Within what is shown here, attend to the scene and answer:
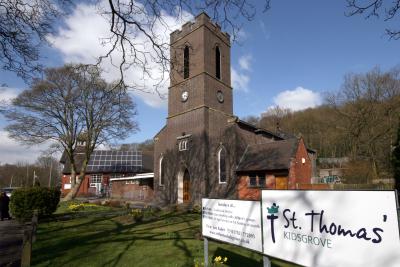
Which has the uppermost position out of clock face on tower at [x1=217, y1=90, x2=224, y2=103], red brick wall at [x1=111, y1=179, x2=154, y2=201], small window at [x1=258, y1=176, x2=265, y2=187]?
clock face on tower at [x1=217, y1=90, x2=224, y2=103]

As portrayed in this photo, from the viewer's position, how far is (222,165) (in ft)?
89.9

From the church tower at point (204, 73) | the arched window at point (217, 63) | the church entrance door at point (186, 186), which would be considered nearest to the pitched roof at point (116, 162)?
the church tower at point (204, 73)

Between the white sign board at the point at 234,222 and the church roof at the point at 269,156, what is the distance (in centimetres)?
1789

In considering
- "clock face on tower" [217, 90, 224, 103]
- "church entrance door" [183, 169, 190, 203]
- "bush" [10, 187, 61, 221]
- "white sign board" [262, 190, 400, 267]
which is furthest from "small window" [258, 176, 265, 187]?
"white sign board" [262, 190, 400, 267]

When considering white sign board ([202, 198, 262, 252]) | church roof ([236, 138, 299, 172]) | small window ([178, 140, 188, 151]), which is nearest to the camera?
white sign board ([202, 198, 262, 252])

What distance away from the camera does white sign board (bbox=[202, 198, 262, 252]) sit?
561cm

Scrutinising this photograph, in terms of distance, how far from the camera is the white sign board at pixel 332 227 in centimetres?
358

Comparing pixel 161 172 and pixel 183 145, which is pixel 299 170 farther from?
pixel 161 172

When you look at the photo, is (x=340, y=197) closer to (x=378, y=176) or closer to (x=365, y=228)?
(x=365, y=228)

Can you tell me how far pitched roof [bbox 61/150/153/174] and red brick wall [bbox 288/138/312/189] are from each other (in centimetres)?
3142

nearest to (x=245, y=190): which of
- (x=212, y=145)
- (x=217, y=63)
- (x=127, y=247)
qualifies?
(x=212, y=145)

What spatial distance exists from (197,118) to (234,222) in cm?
2204

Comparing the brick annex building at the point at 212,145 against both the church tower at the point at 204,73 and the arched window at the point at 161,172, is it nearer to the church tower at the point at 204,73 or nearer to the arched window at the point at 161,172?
the church tower at the point at 204,73

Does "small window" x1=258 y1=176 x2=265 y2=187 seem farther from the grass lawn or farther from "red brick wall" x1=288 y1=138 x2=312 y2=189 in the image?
the grass lawn
